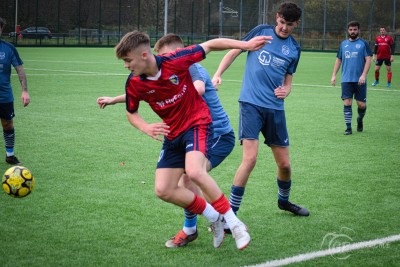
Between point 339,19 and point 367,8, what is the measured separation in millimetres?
2736

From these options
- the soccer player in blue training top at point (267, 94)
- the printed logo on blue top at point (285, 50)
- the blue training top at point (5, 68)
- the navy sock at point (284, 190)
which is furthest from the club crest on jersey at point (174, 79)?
the blue training top at point (5, 68)

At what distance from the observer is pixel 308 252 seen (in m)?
5.39

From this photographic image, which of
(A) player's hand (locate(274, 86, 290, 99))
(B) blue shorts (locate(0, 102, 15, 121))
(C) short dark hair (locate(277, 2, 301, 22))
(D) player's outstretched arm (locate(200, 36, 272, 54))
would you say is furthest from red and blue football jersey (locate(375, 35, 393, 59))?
(D) player's outstretched arm (locate(200, 36, 272, 54))

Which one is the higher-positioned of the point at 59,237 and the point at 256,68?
the point at 256,68

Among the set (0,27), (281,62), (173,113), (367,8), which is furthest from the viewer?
(367,8)

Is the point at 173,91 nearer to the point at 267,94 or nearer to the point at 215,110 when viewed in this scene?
the point at 215,110

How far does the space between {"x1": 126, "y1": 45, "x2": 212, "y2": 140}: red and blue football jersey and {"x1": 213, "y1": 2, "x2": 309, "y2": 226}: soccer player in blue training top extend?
755 millimetres

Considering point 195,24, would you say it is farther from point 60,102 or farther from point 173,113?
point 173,113

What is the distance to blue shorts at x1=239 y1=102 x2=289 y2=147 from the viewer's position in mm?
6180

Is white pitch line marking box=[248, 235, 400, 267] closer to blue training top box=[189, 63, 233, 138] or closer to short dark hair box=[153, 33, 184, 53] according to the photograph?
blue training top box=[189, 63, 233, 138]

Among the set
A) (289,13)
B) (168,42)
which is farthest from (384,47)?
(168,42)

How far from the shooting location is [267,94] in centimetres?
628

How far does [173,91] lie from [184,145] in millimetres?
502

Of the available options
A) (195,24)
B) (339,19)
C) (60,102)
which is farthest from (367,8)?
(60,102)
